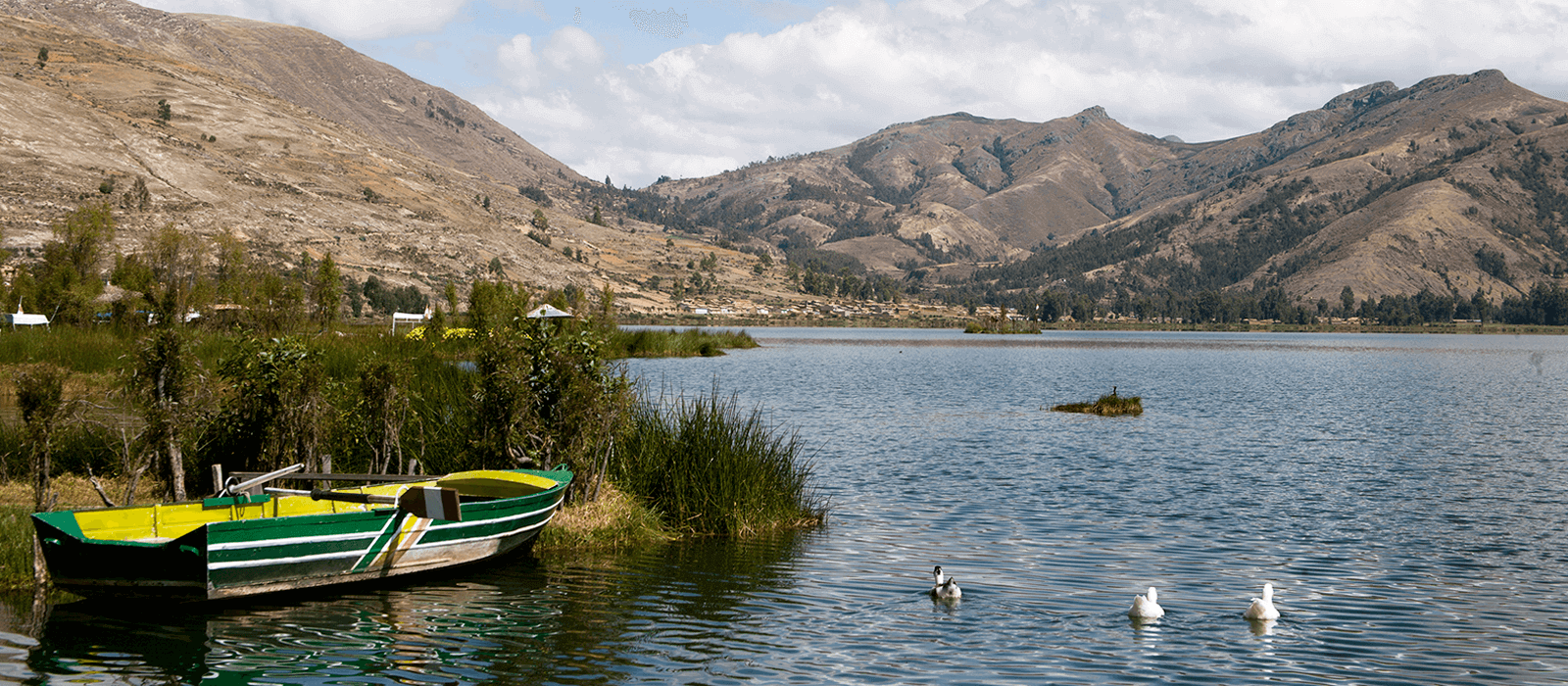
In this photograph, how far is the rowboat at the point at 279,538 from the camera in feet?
40.8

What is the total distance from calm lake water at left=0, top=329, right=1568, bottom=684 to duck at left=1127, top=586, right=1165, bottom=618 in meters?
0.18

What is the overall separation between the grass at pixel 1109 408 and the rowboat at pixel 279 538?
33.2 meters

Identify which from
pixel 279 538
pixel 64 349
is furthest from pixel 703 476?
pixel 64 349

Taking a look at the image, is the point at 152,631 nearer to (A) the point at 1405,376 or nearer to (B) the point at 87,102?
(A) the point at 1405,376

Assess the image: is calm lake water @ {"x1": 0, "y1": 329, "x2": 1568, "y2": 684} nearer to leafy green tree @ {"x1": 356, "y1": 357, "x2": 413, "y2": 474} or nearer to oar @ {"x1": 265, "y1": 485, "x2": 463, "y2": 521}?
oar @ {"x1": 265, "y1": 485, "x2": 463, "y2": 521}

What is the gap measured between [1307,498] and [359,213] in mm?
185811

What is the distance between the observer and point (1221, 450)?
33.7 metres

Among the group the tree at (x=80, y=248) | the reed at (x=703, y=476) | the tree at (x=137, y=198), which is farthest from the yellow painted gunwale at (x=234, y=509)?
the tree at (x=137, y=198)

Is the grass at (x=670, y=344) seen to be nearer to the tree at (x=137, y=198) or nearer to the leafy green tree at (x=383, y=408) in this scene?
the leafy green tree at (x=383, y=408)

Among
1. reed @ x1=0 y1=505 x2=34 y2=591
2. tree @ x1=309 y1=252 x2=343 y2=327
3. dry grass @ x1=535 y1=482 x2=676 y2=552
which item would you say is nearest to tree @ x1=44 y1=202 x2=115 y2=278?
tree @ x1=309 y1=252 x2=343 y2=327

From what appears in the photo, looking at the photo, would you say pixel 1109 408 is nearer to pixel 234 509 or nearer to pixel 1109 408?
pixel 1109 408

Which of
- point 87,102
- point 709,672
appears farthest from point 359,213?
point 709,672

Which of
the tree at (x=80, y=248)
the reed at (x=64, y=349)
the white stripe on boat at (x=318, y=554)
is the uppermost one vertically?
the tree at (x=80, y=248)

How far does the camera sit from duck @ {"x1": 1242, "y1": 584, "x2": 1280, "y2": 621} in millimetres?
13672
